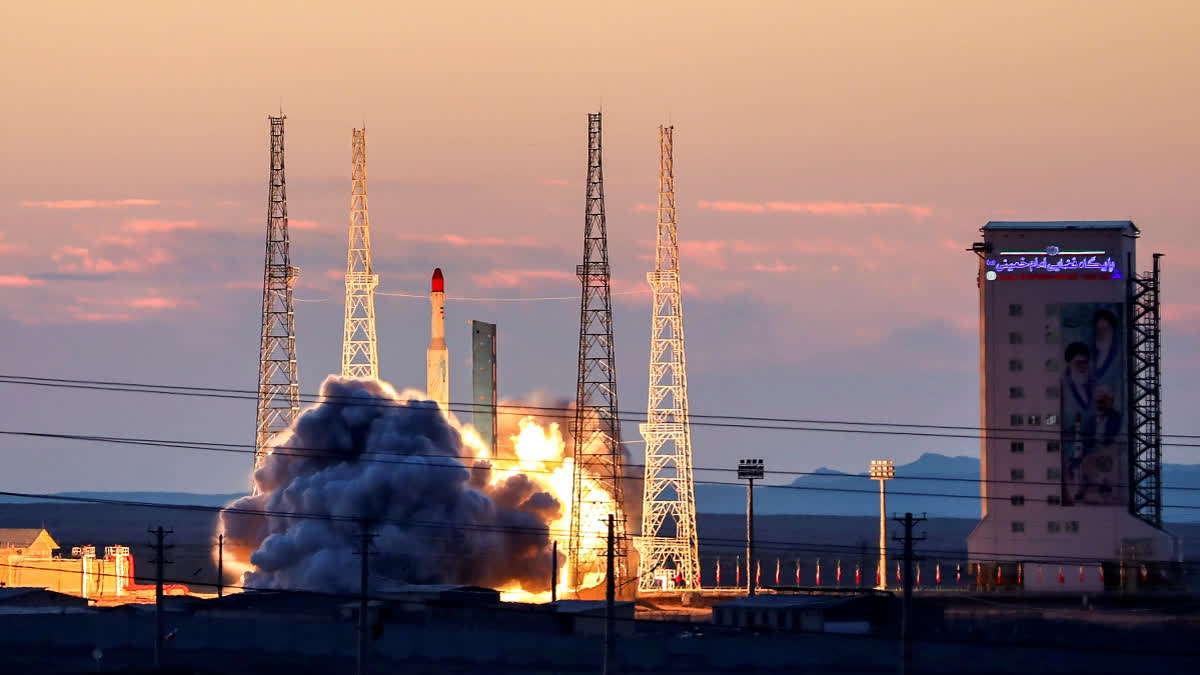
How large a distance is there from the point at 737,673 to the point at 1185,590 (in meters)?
63.4

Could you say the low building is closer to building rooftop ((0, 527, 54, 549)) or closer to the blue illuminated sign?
the blue illuminated sign

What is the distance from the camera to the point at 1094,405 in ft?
505

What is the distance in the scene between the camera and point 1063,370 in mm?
154375

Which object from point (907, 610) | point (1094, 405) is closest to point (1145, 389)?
point (1094, 405)

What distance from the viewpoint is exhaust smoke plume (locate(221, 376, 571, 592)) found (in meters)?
130

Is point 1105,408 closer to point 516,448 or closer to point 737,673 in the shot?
point 516,448

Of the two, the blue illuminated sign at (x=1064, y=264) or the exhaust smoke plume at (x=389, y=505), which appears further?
the blue illuminated sign at (x=1064, y=264)

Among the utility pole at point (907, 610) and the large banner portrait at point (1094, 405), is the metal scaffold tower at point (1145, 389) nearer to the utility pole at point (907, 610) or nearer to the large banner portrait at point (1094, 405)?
the large banner portrait at point (1094, 405)

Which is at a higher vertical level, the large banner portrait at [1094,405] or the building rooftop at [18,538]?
the large banner portrait at [1094,405]

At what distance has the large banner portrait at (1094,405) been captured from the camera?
504 ft

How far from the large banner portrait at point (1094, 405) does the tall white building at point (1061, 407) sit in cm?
7

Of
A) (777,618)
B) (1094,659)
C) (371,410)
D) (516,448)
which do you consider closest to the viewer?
(1094,659)

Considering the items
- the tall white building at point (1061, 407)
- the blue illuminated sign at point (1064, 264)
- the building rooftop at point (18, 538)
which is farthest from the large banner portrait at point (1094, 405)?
the building rooftop at point (18, 538)

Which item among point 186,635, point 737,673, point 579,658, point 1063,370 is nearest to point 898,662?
point 737,673
